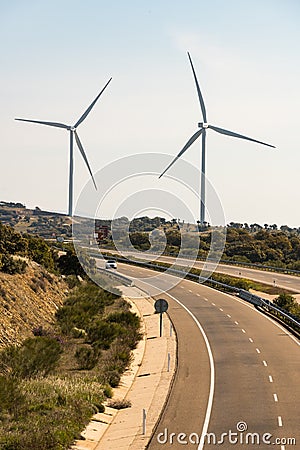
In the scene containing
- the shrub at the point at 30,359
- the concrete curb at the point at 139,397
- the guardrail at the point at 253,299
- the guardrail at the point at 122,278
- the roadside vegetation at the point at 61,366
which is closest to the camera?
the roadside vegetation at the point at 61,366

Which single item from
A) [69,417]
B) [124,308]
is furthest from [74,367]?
[124,308]

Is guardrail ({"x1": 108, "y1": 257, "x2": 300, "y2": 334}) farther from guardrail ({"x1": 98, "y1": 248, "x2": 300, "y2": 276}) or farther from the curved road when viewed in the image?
guardrail ({"x1": 98, "y1": 248, "x2": 300, "y2": 276})

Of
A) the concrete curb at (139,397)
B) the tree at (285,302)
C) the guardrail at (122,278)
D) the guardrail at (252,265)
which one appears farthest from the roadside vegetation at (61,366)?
the guardrail at (252,265)

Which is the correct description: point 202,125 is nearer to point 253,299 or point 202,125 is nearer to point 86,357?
point 253,299

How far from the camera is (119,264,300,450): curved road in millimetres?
21672

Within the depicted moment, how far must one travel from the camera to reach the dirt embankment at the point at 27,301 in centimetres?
3834

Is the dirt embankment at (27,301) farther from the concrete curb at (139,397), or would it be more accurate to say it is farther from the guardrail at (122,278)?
the guardrail at (122,278)

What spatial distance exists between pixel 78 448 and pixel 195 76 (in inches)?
2096

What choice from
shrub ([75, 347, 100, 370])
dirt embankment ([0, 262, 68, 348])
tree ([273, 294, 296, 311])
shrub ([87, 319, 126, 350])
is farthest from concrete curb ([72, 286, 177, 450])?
tree ([273, 294, 296, 311])

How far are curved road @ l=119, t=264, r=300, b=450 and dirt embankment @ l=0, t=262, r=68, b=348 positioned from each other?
8.25 m

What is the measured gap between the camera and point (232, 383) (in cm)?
2975

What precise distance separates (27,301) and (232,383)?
1876cm

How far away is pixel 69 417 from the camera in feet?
73.9

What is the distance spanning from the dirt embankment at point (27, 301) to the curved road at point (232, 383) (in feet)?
27.1
